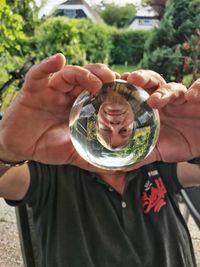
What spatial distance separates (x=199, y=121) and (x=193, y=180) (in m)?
0.25

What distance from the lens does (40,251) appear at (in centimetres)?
92

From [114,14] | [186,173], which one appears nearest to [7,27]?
[186,173]

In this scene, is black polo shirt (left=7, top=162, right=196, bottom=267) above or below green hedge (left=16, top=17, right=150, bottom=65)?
above

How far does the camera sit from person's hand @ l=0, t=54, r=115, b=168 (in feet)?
1.82

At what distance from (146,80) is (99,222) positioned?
0.39 metres

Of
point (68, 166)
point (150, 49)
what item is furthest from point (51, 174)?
point (150, 49)

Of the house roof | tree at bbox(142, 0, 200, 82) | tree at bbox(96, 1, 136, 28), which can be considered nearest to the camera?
tree at bbox(142, 0, 200, 82)

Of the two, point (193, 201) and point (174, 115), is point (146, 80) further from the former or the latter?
point (193, 201)

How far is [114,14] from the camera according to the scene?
8.66 meters

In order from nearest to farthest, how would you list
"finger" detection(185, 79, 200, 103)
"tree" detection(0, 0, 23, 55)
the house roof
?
1. "finger" detection(185, 79, 200, 103)
2. "tree" detection(0, 0, 23, 55)
3. the house roof

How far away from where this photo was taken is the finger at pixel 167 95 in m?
0.53

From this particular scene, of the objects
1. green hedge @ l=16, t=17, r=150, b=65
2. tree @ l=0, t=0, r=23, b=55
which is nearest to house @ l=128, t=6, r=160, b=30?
green hedge @ l=16, t=17, r=150, b=65

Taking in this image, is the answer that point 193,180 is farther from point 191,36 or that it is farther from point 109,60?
point 109,60

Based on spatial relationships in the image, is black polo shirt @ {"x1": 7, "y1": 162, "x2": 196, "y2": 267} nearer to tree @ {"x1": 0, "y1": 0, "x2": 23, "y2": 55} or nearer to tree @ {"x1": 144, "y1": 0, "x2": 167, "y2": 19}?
tree @ {"x1": 0, "y1": 0, "x2": 23, "y2": 55}
